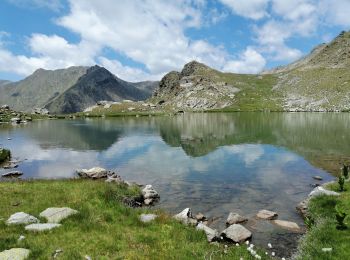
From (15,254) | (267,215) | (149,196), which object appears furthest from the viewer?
(149,196)

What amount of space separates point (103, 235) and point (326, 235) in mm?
13972

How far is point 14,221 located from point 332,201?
25.2 m

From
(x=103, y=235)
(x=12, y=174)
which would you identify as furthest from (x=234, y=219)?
(x=12, y=174)

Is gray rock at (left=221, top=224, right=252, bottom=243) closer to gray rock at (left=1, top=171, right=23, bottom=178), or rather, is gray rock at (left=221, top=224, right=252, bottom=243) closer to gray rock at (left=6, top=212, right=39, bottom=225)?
gray rock at (left=6, top=212, right=39, bottom=225)

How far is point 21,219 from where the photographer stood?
23328 millimetres

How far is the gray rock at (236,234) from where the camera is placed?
25625 mm

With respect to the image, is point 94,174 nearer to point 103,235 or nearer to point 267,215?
point 267,215

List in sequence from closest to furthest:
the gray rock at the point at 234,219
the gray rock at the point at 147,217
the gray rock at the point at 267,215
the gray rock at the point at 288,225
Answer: the gray rock at the point at 147,217 → the gray rock at the point at 288,225 → the gray rock at the point at 234,219 → the gray rock at the point at 267,215

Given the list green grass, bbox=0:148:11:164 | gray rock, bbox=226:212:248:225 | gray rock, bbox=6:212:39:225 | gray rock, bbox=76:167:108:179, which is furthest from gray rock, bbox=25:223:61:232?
green grass, bbox=0:148:11:164

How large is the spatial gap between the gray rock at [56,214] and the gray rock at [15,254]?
5.62 metres

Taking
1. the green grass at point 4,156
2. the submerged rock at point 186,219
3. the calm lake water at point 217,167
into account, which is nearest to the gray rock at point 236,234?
the calm lake water at point 217,167

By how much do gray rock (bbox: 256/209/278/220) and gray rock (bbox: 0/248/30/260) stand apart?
69.4 feet

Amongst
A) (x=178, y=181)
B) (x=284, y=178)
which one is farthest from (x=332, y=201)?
(x=178, y=181)

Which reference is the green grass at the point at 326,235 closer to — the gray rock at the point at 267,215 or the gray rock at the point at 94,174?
the gray rock at the point at 267,215
